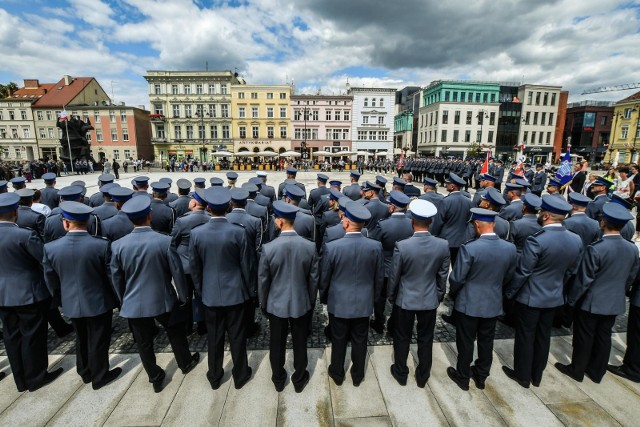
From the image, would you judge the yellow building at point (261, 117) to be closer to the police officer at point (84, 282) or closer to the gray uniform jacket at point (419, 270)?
the police officer at point (84, 282)

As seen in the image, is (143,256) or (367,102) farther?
(367,102)

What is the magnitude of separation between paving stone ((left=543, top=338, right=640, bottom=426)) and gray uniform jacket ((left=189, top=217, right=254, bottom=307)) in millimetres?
4188

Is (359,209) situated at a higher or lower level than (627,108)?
lower

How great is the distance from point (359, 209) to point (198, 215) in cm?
245

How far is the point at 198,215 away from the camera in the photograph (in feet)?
14.9

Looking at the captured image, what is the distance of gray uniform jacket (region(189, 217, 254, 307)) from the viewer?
3420 mm

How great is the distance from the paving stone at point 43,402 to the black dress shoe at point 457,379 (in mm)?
4512

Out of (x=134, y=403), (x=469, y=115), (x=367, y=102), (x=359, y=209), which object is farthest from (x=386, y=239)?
(x=469, y=115)

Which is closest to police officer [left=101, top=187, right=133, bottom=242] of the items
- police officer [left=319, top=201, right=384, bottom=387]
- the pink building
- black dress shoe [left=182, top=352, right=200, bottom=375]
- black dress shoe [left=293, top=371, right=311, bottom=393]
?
black dress shoe [left=182, top=352, right=200, bottom=375]

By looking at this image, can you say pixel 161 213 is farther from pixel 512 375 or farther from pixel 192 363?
pixel 512 375

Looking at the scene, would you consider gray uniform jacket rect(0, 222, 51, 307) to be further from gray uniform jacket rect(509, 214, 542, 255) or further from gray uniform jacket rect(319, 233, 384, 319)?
gray uniform jacket rect(509, 214, 542, 255)

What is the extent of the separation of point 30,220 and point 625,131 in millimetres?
73862

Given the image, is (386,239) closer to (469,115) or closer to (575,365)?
(575,365)

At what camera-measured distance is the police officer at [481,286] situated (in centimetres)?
344
